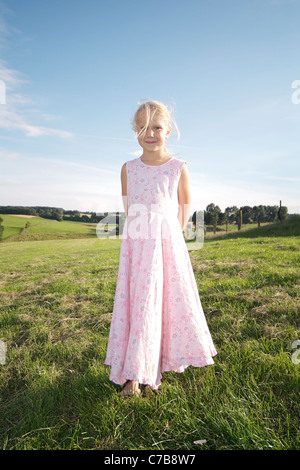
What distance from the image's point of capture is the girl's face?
2.63 metres

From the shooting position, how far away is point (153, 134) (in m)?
2.65

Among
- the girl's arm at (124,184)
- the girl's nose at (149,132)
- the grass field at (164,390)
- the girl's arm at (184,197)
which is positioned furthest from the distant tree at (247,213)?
the girl's nose at (149,132)

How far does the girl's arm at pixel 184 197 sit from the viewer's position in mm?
2832

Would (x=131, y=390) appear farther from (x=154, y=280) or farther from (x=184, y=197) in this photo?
(x=184, y=197)

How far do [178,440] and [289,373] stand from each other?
1232mm

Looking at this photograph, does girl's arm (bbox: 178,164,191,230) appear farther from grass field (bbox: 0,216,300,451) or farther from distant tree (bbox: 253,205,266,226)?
distant tree (bbox: 253,205,266,226)

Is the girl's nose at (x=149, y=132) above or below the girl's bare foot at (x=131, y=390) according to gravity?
above

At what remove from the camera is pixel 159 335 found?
8.39 ft

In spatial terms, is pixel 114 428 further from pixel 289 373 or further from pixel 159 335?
pixel 289 373

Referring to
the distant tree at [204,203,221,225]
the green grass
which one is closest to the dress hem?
the distant tree at [204,203,221,225]

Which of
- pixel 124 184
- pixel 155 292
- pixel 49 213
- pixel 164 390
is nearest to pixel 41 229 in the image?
pixel 49 213

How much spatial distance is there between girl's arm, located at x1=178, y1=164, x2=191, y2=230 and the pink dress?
7 cm

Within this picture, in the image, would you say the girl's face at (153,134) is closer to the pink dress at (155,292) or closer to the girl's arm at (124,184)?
the pink dress at (155,292)
